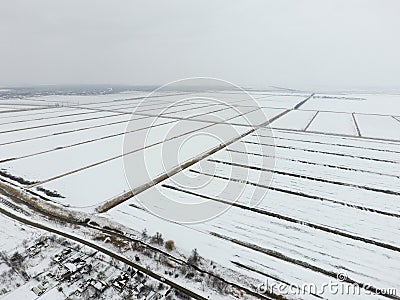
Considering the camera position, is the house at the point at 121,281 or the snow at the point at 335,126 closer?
the house at the point at 121,281

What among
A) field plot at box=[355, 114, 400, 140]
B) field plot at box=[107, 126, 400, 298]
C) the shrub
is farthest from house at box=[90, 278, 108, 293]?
field plot at box=[355, 114, 400, 140]

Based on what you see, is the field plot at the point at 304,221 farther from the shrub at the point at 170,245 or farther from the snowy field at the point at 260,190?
the shrub at the point at 170,245

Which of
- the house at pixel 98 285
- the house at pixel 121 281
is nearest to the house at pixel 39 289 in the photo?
the house at pixel 98 285

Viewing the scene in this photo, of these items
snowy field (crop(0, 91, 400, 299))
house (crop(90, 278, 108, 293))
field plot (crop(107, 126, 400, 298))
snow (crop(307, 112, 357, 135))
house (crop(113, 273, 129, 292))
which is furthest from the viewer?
snow (crop(307, 112, 357, 135))

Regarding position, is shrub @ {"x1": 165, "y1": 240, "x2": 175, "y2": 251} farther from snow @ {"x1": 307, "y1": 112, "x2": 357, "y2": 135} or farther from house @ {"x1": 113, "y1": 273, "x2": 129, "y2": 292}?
snow @ {"x1": 307, "y1": 112, "x2": 357, "y2": 135}

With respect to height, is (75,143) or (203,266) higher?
(75,143)

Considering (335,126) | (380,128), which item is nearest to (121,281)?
(335,126)

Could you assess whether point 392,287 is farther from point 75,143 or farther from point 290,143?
point 75,143

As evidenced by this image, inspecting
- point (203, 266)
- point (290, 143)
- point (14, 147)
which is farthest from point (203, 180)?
point (14, 147)
